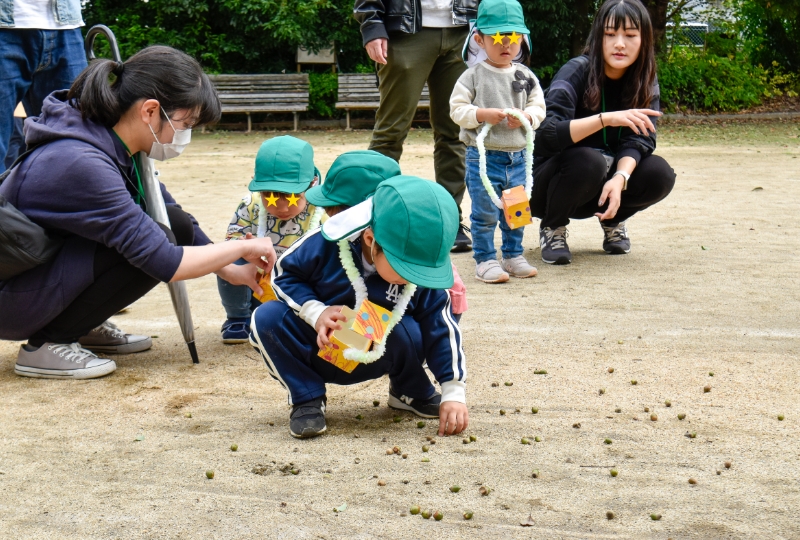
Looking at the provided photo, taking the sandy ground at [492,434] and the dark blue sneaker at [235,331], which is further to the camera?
the dark blue sneaker at [235,331]

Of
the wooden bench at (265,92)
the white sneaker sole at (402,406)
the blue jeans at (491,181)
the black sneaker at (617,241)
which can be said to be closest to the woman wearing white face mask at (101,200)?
the white sneaker sole at (402,406)

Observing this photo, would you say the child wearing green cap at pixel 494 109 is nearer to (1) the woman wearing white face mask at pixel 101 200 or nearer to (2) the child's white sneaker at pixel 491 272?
(2) the child's white sneaker at pixel 491 272

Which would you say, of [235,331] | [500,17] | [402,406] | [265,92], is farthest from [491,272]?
[265,92]

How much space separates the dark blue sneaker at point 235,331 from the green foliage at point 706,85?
48.0ft

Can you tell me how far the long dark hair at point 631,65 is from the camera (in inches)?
219

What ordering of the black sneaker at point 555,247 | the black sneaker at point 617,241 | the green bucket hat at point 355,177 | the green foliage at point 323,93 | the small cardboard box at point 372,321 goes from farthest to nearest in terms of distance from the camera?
the green foliage at point 323,93
the black sneaker at point 617,241
the black sneaker at point 555,247
the green bucket hat at point 355,177
the small cardboard box at point 372,321

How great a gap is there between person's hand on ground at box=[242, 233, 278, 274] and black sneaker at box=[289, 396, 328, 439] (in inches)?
25.3

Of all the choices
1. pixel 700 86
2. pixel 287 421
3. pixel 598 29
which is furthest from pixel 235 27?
pixel 287 421

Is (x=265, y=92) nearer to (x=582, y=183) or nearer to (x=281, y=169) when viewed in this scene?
(x=582, y=183)

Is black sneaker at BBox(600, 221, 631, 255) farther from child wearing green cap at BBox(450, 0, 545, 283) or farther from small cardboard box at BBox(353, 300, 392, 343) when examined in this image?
small cardboard box at BBox(353, 300, 392, 343)

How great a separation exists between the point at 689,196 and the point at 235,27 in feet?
35.4

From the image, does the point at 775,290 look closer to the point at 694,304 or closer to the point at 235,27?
the point at 694,304

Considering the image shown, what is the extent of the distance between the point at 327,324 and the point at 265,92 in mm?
14200

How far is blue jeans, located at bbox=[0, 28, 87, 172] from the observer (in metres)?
4.66
